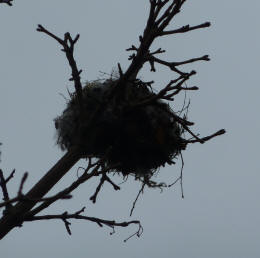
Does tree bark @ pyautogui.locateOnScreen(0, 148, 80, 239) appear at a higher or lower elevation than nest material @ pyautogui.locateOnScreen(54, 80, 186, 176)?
lower

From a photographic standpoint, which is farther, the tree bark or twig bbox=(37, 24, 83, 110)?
twig bbox=(37, 24, 83, 110)

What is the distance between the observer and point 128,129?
443cm

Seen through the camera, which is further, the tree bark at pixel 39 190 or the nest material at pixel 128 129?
the nest material at pixel 128 129

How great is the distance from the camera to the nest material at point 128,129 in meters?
4.32

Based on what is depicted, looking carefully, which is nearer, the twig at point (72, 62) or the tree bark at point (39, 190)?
the tree bark at point (39, 190)

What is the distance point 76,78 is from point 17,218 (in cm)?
112

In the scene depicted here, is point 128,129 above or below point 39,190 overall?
above

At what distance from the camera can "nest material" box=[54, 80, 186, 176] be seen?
432cm

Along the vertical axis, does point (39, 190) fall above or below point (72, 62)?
below

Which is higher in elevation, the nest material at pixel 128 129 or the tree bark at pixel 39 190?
the nest material at pixel 128 129

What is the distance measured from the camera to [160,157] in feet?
15.6

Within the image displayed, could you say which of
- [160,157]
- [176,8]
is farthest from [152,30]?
[160,157]

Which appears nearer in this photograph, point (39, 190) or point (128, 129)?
point (39, 190)

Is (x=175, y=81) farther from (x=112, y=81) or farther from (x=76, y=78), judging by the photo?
(x=112, y=81)
